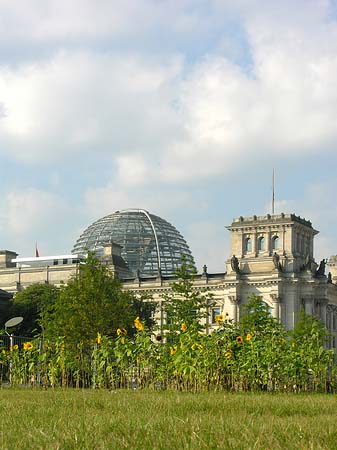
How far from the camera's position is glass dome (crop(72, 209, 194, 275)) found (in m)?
163

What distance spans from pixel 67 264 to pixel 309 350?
11846 centimetres

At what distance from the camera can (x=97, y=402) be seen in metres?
15.1

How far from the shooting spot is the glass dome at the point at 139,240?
16325cm

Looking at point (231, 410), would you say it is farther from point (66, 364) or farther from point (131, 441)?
point (66, 364)

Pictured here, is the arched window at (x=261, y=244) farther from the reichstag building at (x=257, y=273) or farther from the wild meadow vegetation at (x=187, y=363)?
the wild meadow vegetation at (x=187, y=363)

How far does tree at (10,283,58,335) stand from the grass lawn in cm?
5485

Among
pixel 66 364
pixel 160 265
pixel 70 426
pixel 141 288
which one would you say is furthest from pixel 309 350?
pixel 160 265

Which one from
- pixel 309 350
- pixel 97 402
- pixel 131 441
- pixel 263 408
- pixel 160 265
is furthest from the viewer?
pixel 160 265

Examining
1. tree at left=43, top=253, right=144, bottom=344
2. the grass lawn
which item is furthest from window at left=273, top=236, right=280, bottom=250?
the grass lawn

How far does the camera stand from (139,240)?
541 feet

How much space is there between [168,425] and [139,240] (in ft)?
506

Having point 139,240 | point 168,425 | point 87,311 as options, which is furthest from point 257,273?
A: point 168,425

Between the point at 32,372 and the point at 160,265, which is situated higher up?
the point at 160,265

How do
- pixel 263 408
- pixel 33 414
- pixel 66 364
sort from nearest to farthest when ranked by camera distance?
1. pixel 33 414
2. pixel 263 408
3. pixel 66 364
